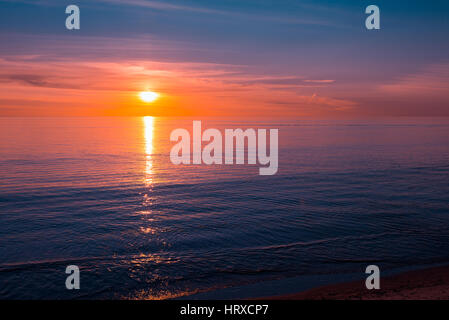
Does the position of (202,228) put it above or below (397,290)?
above

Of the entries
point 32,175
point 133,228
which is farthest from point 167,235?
point 32,175

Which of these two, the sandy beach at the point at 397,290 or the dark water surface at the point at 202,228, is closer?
the sandy beach at the point at 397,290

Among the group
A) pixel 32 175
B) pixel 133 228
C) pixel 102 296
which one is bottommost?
pixel 102 296

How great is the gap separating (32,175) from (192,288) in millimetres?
25846

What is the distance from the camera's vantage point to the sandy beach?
10.0 meters

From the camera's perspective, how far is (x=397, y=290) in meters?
10.7

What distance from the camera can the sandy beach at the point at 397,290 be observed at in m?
10.0

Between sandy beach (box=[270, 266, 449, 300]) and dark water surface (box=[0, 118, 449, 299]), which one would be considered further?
dark water surface (box=[0, 118, 449, 299])

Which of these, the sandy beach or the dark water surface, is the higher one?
the dark water surface

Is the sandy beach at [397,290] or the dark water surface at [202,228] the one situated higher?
the dark water surface at [202,228]

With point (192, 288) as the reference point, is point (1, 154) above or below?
above

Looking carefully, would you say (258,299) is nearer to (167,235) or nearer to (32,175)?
(167,235)

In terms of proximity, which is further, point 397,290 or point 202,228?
point 202,228

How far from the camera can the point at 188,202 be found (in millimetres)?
23047
